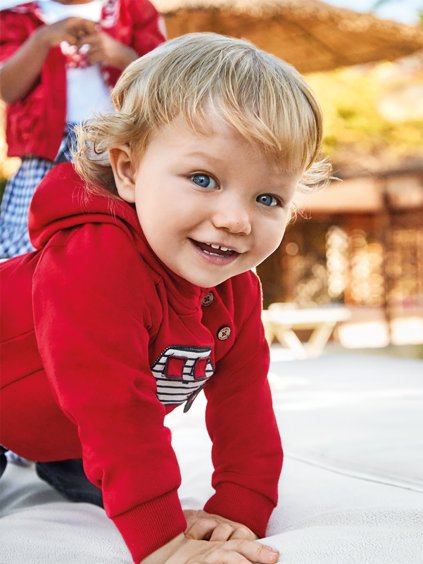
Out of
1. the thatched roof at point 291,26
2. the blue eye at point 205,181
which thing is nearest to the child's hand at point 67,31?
the blue eye at point 205,181

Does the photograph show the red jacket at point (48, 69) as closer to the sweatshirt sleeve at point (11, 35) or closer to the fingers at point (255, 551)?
the sweatshirt sleeve at point (11, 35)

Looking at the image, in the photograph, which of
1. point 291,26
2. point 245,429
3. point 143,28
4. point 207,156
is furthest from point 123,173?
point 291,26

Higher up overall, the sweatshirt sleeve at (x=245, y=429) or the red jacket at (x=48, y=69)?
the red jacket at (x=48, y=69)

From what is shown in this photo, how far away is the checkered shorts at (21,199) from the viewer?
6.02ft

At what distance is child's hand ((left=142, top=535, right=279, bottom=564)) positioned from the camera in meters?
1.00

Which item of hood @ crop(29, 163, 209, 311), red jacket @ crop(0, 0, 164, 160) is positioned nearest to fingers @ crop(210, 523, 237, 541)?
hood @ crop(29, 163, 209, 311)

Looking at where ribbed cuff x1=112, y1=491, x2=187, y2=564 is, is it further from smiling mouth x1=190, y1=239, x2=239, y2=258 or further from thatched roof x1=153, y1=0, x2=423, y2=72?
thatched roof x1=153, y1=0, x2=423, y2=72

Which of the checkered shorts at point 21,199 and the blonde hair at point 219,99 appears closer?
the blonde hair at point 219,99

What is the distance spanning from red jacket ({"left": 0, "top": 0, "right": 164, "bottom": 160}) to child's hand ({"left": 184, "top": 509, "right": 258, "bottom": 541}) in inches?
41.6

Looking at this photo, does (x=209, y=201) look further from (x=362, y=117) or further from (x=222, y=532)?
(x=362, y=117)

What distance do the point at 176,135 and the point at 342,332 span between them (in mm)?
9468

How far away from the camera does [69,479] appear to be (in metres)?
1.51

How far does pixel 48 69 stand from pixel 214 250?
0.99 meters

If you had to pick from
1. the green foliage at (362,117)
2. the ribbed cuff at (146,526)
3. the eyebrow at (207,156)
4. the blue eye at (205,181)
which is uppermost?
the eyebrow at (207,156)
